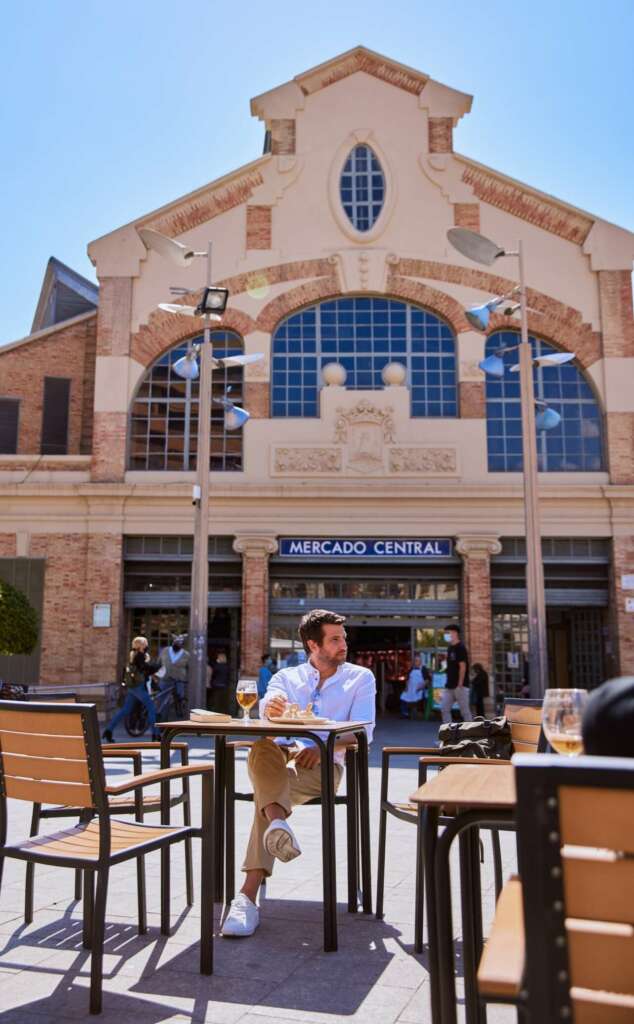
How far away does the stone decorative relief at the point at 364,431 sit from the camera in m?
21.0

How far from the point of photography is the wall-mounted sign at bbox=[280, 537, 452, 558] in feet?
67.8

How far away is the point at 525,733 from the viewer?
4844mm

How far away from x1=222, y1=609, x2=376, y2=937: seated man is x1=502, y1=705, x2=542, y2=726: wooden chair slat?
83cm

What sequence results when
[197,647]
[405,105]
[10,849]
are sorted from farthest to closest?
1. [405,105]
2. [197,647]
3. [10,849]

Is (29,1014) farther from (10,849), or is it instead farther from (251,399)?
(251,399)

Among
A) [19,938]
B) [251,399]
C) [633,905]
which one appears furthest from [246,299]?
[633,905]

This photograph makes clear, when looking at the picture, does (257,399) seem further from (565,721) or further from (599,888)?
(599,888)

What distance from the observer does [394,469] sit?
20.9m

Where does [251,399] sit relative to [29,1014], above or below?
above

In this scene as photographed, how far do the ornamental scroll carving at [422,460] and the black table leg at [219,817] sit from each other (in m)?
16.4

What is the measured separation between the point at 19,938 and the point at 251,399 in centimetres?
1786

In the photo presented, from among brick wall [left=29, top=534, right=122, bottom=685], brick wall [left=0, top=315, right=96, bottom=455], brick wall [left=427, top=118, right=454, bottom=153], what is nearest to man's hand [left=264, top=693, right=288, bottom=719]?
brick wall [left=29, top=534, right=122, bottom=685]

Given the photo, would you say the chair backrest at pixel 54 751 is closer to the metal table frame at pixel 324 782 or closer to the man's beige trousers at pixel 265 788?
the metal table frame at pixel 324 782

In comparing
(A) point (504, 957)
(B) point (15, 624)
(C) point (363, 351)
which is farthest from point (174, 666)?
(A) point (504, 957)
